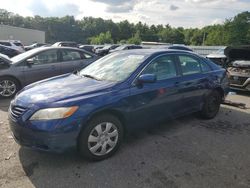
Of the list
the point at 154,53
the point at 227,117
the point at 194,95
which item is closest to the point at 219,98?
the point at 227,117

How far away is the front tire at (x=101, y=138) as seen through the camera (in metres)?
3.68

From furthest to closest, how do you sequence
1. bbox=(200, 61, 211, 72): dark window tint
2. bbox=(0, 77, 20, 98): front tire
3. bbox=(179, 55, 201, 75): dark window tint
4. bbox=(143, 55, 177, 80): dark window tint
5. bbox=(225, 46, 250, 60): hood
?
1. bbox=(225, 46, 250, 60): hood
2. bbox=(0, 77, 20, 98): front tire
3. bbox=(200, 61, 211, 72): dark window tint
4. bbox=(179, 55, 201, 75): dark window tint
5. bbox=(143, 55, 177, 80): dark window tint

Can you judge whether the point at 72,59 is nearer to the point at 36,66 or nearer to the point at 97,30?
the point at 36,66

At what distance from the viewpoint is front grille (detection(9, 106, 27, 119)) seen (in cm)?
365

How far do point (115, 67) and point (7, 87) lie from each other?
418 centimetres

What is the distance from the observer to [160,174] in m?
3.59

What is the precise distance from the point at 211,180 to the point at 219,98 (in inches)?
118

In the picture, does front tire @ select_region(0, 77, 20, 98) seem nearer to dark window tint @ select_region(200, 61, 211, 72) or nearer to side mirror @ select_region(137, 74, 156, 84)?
side mirror @ select_region(137, 74, 156, 84)

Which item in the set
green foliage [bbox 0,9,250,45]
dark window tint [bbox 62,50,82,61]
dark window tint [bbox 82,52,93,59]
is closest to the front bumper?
dark window tint [bbox 62,50,82,61]

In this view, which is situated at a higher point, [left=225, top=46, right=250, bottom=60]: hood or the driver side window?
[left=225, top=46, right=250, bottom=60]: hood

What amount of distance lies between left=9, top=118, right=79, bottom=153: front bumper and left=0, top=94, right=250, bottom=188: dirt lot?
33cm

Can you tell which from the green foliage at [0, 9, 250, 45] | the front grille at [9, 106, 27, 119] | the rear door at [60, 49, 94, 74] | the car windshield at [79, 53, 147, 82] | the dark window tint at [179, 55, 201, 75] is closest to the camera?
the front grille at [9, 106, 27, 119]

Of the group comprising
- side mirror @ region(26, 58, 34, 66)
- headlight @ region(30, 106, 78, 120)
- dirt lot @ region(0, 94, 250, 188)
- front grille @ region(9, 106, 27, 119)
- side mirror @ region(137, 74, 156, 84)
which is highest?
side mirror @ region(137, 74, 156, 84)

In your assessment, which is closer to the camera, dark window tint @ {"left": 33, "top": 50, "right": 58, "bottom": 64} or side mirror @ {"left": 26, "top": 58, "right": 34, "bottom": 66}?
side mirror @ {"left": 26, "top": 58, "right": 34, "bottom": 66}
